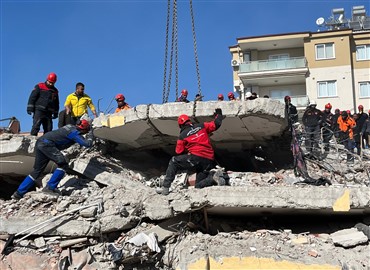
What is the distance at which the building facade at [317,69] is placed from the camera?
3141 cm

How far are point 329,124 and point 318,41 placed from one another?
2325cm

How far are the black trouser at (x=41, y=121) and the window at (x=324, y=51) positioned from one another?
2693 cm

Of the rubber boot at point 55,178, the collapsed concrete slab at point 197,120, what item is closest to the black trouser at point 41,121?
the collapsed concrete slab at point 197,120

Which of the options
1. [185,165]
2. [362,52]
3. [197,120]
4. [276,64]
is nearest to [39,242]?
[185,165]

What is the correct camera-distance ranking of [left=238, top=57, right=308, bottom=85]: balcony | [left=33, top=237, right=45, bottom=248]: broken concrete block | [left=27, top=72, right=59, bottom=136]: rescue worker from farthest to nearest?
[left=238, top=57, right=308, bottom=85]: balcony
[left=27, top=72, right=59, bottom=136]: rescue worker
[left=33, top=237, right=45, bottom=248]: broken concrete block

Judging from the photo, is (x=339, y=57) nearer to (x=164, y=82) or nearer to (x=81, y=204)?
(x=164, y=82)

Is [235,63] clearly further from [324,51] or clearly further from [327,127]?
[327,127]

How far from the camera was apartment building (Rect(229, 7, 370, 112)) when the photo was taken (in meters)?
31.4

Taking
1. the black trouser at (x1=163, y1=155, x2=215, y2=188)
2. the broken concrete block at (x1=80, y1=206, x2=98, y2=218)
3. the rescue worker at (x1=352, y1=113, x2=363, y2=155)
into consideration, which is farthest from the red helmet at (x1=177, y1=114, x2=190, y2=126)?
the rescue worker at (x1=352, y1=113, x2=363, y2=155)

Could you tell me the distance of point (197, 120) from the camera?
8055 mm

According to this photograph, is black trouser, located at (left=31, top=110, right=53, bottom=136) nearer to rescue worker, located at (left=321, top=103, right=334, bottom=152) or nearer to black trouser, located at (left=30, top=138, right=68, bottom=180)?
black trouser, located at (left=30, top=138, right=68, bottom=180)

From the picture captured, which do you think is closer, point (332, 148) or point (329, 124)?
point (332, 148)

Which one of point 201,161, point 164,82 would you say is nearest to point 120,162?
point 164,82

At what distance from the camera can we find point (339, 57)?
104ft
